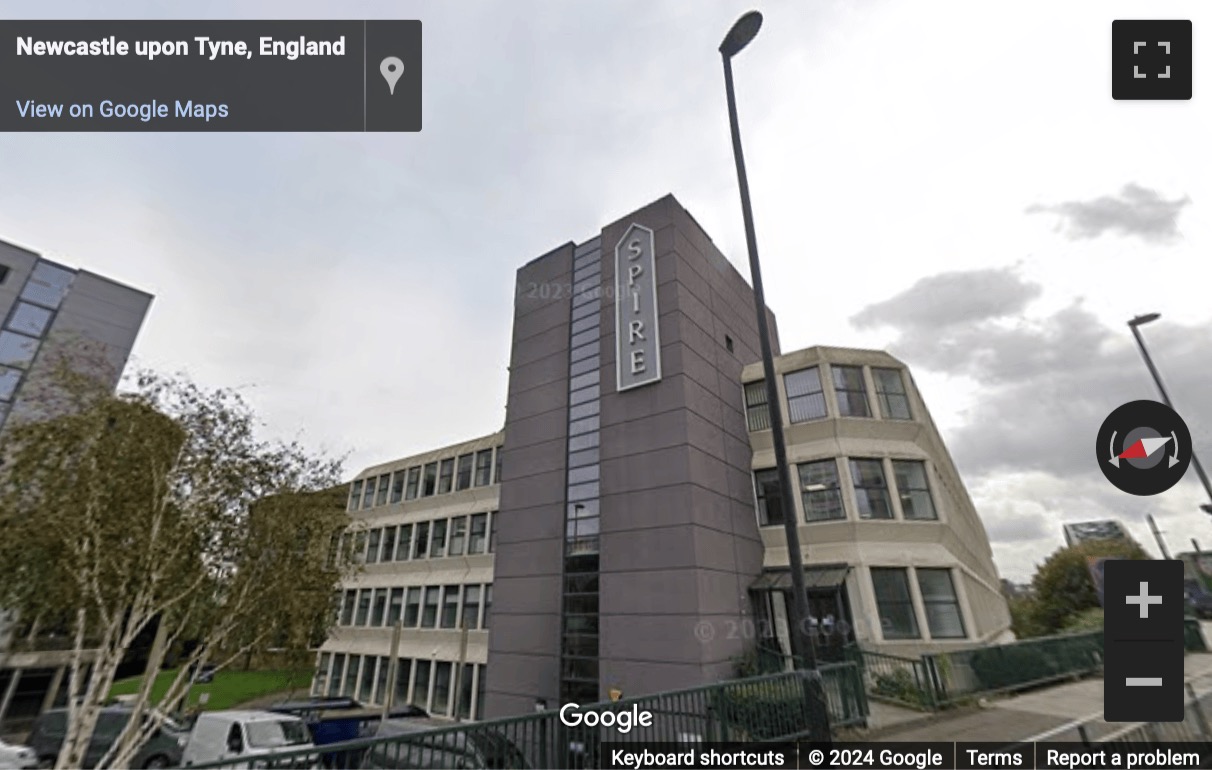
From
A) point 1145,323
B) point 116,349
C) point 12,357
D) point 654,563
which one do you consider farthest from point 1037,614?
point 12,357

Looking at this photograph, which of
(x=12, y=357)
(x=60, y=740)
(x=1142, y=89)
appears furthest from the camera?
(x=12, y=357)

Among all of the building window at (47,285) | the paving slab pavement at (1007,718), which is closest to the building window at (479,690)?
the paving slab pavement at (1007,718)

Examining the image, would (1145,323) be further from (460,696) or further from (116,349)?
(116,349)

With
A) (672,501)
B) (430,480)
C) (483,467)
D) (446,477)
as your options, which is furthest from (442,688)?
(672,501)

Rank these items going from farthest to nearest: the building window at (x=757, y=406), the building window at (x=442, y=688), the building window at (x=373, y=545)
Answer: the building window at (x=373, y=545)
the building window at (x=442, y=688)
the building window at (x=757, y=406)

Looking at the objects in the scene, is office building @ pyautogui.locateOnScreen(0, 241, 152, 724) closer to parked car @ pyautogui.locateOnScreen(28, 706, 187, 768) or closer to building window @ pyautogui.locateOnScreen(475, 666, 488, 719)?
parked car @ pyautogui.locateOnScreen(28, 706, 187, 768)

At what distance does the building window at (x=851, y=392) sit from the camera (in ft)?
63.9

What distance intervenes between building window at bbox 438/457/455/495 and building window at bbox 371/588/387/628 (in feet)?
23.2

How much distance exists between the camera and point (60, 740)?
17.9 meters

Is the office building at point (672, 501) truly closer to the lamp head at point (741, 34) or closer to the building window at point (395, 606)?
the building window at point (395, 606)

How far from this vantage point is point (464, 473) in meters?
30.5

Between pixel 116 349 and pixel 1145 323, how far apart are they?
51.9 meters

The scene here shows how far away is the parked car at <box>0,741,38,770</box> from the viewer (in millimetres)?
15211

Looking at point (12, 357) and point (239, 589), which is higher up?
point (12, 357)
